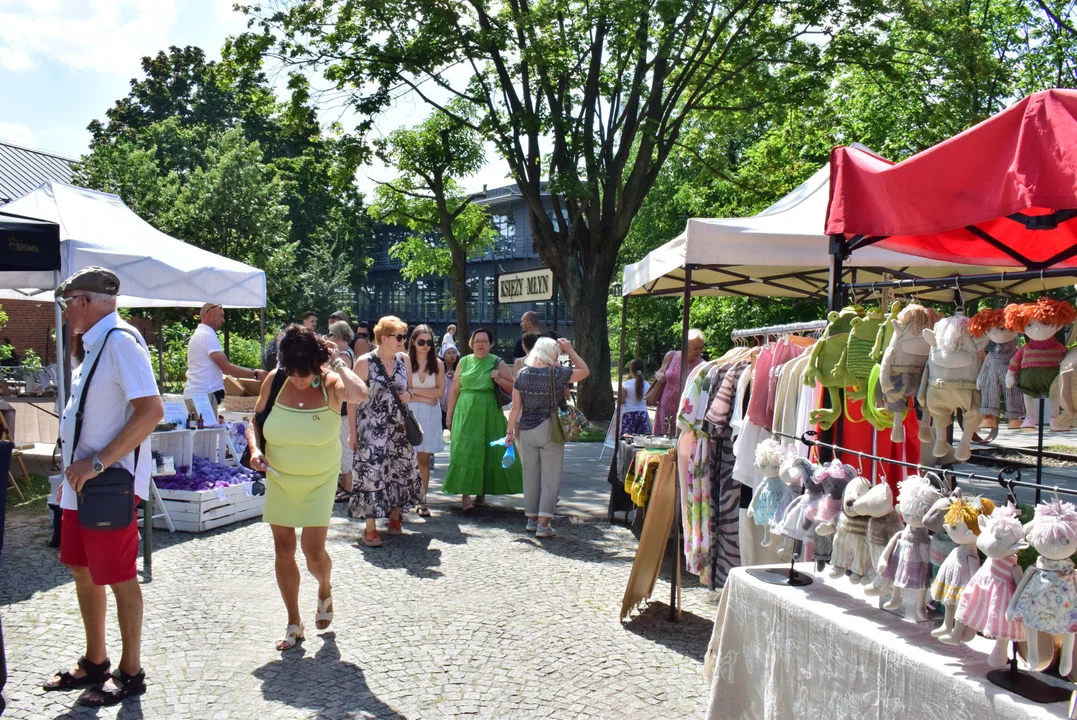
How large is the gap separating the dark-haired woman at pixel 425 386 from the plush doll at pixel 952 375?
544cm

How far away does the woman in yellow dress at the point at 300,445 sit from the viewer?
4309mm

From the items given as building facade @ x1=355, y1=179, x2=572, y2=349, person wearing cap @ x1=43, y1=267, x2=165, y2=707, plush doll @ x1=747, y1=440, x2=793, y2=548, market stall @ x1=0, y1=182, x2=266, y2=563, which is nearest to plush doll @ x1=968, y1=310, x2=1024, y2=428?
plush doll @ x1=747, y1=440, x2=793, y2=548

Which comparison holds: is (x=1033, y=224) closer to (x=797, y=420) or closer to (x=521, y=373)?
(x=797, y=420)

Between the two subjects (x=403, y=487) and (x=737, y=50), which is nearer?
(x=403, y=487)

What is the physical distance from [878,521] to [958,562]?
0.40 m

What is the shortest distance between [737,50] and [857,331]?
10.9 metres

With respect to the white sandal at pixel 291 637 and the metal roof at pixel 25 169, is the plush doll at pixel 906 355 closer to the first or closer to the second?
the white sandal at pixel 291 637

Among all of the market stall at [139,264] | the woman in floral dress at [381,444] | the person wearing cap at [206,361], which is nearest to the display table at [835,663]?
the woman in floral dress at [381,444]

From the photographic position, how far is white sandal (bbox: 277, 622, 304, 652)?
14.7 ft

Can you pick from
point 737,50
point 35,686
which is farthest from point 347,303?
point 35,686

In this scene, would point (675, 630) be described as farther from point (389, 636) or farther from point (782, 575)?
point (782, 575)

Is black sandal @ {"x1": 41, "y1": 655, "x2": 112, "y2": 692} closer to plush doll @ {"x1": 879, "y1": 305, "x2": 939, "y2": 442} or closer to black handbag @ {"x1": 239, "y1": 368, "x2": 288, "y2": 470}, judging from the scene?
black handbag @ {"x1": 239, "y1": 368, "x2": 288, "y2": 470}

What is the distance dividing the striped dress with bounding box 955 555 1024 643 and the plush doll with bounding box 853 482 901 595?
1.30ft

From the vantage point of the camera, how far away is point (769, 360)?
434 cm
